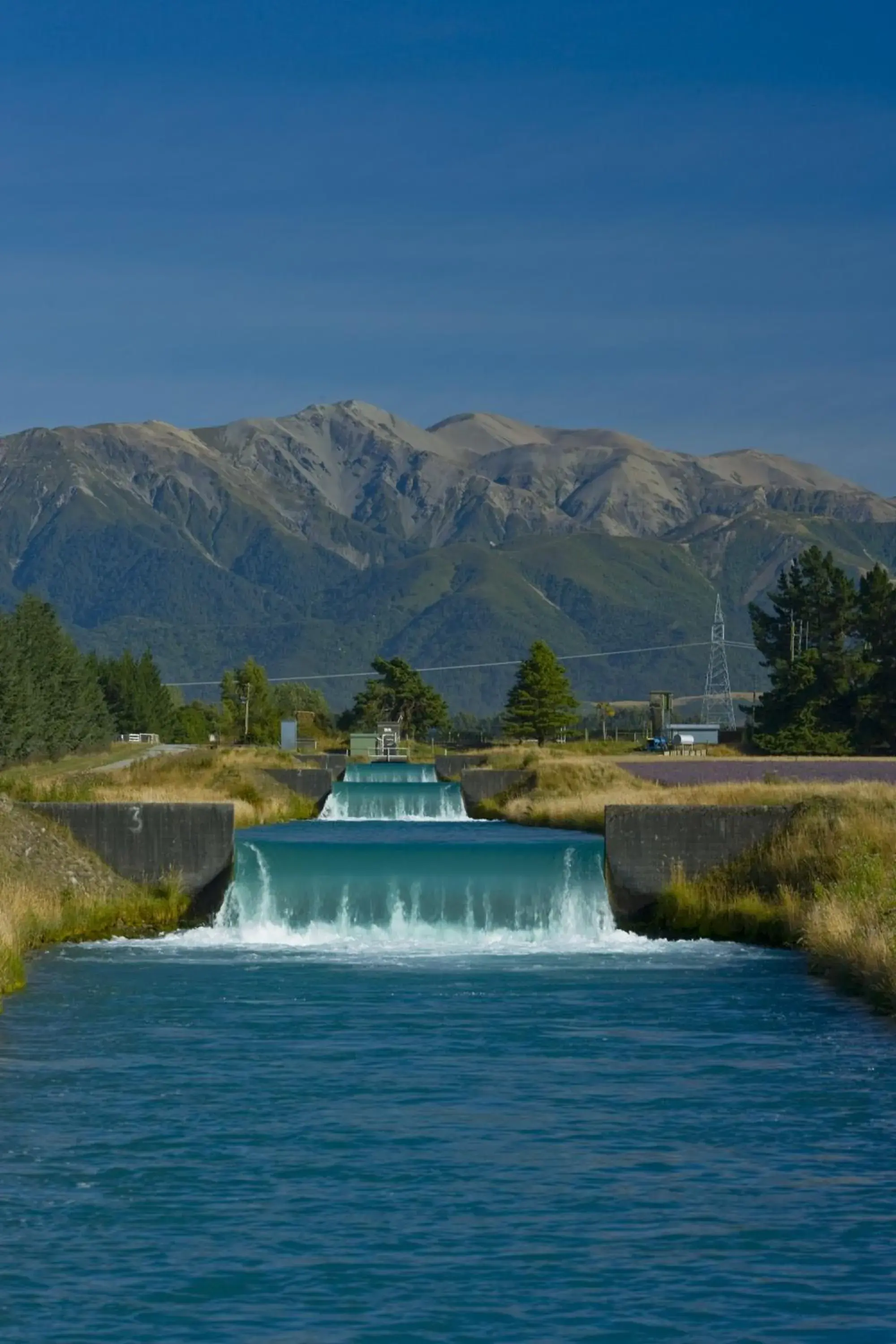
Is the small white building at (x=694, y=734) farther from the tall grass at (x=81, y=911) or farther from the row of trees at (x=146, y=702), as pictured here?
the tall grass at (x=81, y=911)

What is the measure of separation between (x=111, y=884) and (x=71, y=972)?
7250mm

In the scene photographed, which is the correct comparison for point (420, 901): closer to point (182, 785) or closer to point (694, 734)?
point (182, 785)

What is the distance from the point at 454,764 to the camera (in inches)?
4434

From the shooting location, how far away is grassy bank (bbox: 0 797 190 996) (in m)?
34.2

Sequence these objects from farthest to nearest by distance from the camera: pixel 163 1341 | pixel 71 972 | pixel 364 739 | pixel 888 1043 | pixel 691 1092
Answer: pixel 364 739, pixel 71 972, pixel 888 1043, pixel 691 1092, pixel 163 1341

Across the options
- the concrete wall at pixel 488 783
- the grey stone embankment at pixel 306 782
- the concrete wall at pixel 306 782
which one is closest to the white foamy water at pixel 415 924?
the concrete wall at pixel 488 783

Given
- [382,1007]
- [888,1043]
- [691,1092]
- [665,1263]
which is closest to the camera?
[665,1263]

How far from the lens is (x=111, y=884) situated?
38.0 m

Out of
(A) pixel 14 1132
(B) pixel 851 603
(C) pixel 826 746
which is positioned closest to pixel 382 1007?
(A) pixel 14 1132

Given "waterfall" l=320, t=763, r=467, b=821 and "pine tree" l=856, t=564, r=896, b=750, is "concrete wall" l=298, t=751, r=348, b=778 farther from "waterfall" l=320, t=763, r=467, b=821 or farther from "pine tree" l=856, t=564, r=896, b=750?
"pine tree" l=856, t=564, r=896, b=750

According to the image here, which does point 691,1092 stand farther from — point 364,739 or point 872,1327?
point 364,739

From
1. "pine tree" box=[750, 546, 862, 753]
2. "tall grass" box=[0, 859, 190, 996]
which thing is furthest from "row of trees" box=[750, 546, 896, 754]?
"tall grass" box=[0, 859, 190, 996]

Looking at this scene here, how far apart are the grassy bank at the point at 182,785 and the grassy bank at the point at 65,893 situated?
1164 cm

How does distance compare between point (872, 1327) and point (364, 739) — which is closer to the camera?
point (872, 1327)
